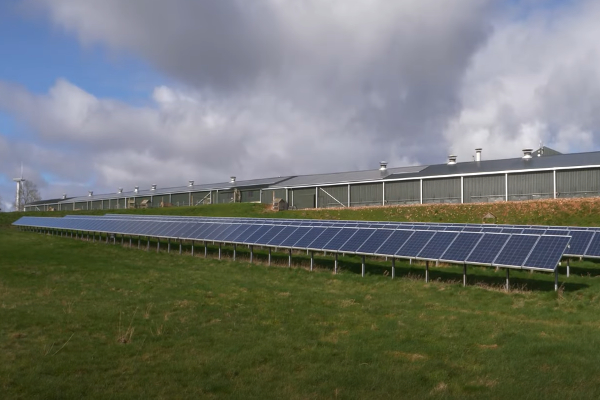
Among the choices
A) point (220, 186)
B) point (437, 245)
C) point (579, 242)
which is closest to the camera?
point (437, 245)

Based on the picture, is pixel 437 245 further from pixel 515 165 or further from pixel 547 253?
pixel 515 165

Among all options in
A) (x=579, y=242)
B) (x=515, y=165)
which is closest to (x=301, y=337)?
(x=579, y=242)

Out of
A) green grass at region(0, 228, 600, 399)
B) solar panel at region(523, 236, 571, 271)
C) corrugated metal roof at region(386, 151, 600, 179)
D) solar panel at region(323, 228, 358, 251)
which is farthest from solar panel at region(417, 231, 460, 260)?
corrugated metal roof at region(386, 151, 600, 179)

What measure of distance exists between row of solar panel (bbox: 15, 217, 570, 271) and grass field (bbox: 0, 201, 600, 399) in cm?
110

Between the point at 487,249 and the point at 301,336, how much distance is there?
33.2 feet

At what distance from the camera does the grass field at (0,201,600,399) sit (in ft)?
29.6

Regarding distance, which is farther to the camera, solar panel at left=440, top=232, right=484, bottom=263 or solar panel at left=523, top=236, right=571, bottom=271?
solar panel at left=440, top=232, right=484, bottom=263

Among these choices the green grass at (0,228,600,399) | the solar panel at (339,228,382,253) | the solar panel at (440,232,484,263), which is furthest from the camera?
the solar panel at (339,228,382,253)

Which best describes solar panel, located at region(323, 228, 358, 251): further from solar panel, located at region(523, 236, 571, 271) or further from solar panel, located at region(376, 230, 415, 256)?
solar panel, located at region(523, 236, 571, 271)

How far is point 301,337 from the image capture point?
12.5 metres

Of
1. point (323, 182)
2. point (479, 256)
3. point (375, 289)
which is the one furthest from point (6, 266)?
point (323, 182)

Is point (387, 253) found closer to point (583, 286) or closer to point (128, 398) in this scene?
point (583, 286)

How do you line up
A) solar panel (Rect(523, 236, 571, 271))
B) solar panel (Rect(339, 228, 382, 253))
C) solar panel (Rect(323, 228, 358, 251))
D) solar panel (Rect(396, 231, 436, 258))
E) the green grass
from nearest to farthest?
the green grass → solar panel (Rect(523, 236, 571, 271)) → solar panel (Rect(396, 231, 436, 258)) → solar panel (Rect(339, 228, 382, 253)) → solar panel (Rect(323, 228, 358, 251))

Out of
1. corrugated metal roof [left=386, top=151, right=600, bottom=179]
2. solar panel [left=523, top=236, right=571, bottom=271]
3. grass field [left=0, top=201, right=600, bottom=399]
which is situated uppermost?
corrugated metal roof [left=386, top=151, right=600, bottom=179]
